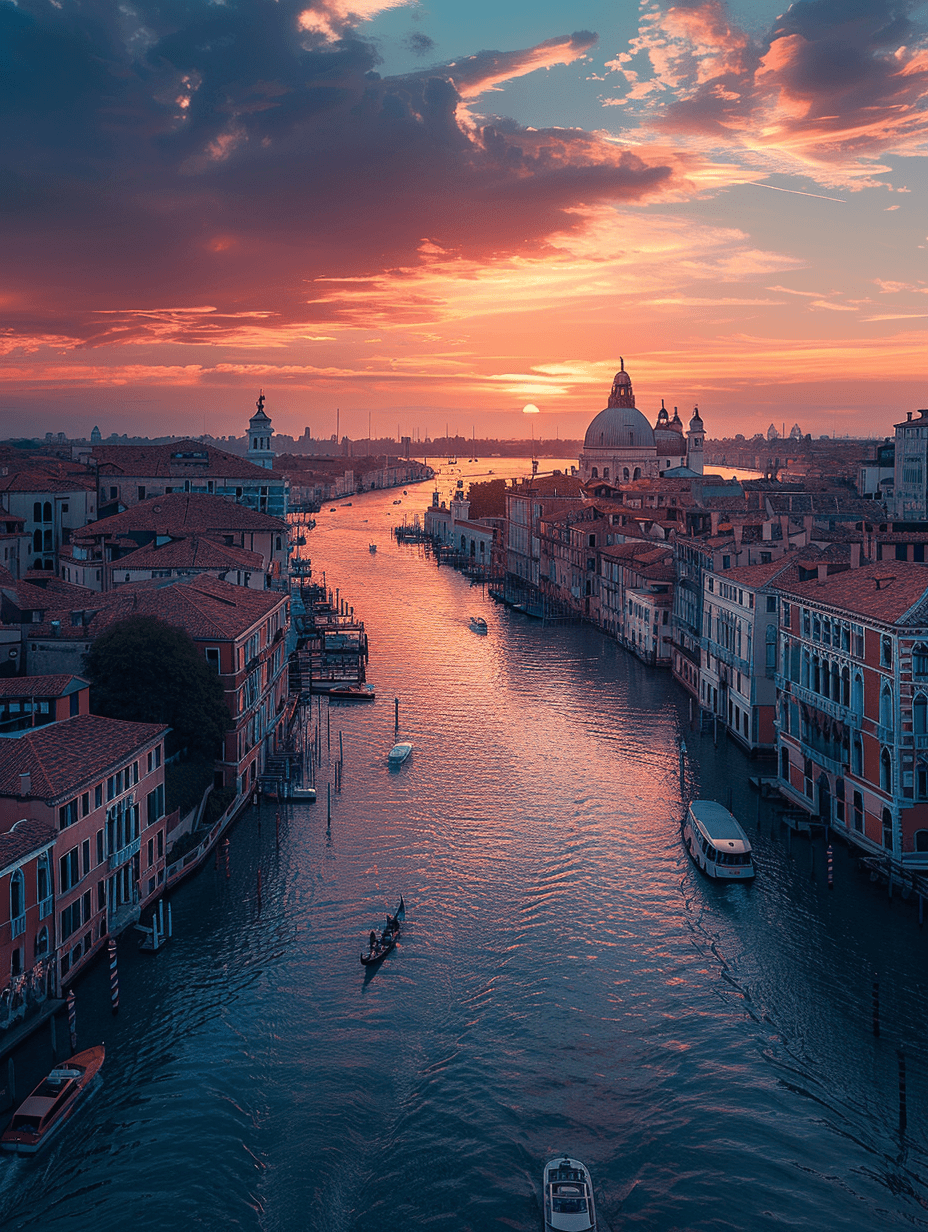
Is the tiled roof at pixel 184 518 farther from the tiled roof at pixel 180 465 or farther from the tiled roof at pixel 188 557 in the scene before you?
the tiled roof at pixel 180 465

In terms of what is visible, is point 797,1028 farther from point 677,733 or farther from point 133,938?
point 677,733

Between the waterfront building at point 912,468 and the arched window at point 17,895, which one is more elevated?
the waterfront building at point 912,468

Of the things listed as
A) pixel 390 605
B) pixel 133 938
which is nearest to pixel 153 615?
pixel 133 938

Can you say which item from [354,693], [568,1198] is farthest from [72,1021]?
[354,693]

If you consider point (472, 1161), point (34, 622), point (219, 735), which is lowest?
point (472, 1161)

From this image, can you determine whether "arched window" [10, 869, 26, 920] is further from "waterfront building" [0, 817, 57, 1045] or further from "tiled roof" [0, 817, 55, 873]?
"tiled roof" [0, 817, 55, 873]

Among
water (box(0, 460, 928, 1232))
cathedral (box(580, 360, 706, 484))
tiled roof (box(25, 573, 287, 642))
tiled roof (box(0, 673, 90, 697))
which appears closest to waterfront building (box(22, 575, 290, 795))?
tiled roof (box(25, 573, 287, 642))

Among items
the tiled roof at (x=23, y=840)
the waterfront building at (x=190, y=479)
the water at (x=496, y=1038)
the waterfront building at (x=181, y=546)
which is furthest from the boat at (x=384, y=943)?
the waterfront building at (x=190, y=479)
